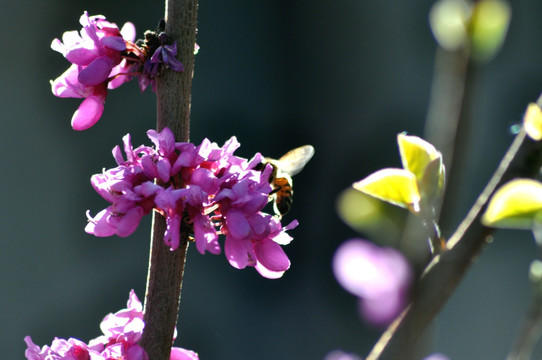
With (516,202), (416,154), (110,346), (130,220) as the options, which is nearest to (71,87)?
(130,220)

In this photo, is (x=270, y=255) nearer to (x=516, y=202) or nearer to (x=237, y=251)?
(x=237, y=251)

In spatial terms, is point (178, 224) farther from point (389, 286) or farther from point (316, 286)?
point (316, 286)

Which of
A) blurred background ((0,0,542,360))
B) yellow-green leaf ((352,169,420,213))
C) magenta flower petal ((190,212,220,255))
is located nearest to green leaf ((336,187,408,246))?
yellow-green leaf ((352,169,420,213))

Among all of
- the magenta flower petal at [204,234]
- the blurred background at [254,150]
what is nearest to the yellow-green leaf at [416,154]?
the magenta flower petal at [204,234]

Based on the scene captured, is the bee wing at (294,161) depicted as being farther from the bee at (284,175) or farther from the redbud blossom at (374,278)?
the redbud blossom at (374,278)

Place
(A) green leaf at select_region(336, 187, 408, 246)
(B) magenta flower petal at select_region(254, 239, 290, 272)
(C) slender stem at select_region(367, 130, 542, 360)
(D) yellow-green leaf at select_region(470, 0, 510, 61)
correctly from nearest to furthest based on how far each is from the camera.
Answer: (C) slender stem at select_region(367, 130, 542, 360), (D) yellow-green leaf at select_region(470, 0, 510, 61), (B) magenta flower petal at select_region(254, 239, 290, 272), (A) green leaf at select_region(336, 187, 408, 246)

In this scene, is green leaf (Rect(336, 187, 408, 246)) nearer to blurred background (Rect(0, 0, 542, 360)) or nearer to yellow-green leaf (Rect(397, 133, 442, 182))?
yellow-green leaf (Rect(397, 133, 442, 182))
